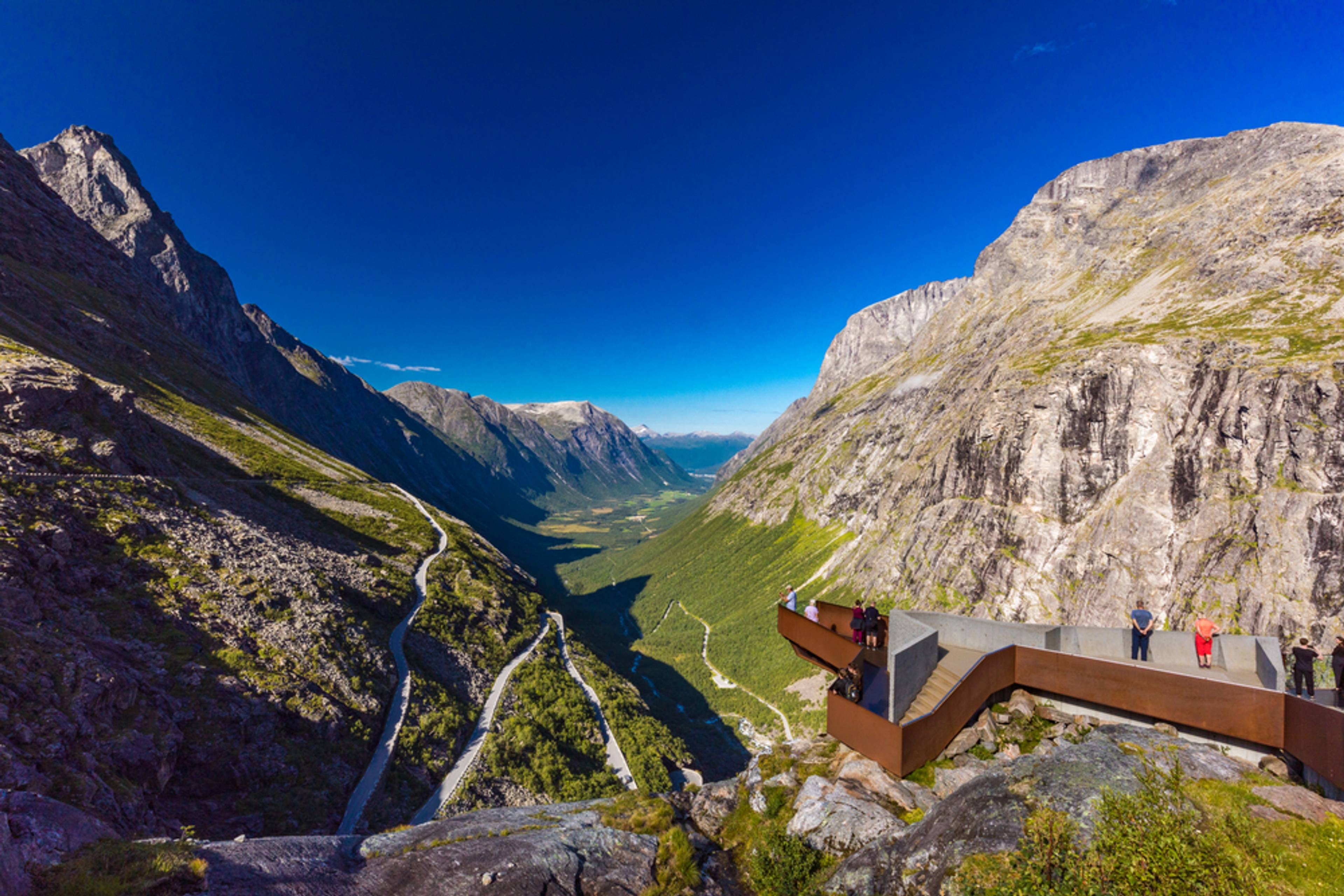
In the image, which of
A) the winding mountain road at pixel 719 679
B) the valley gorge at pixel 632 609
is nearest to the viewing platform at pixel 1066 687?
the valley gorge at pixel 632 609

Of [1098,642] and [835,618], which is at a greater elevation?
[1098,642]

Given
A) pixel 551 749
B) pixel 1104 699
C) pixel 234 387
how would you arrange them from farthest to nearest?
pixel 234 387 < pixel 551 749 < pixel 1104 699

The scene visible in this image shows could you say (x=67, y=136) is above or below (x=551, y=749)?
above

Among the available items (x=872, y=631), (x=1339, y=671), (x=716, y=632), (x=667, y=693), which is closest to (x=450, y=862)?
(x=872, y=631)

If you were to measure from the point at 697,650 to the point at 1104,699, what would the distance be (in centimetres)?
12790

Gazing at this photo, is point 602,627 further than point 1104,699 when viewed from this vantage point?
Yes

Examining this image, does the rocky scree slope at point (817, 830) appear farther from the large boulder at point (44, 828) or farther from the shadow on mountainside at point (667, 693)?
the shadow on mountainside at point (667, 693)

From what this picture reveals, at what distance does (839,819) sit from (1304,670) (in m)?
16.0

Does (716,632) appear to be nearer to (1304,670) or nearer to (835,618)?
(835,618)

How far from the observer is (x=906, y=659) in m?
15.2

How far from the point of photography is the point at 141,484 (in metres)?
42.6

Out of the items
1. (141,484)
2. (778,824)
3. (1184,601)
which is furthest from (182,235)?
(1184,601)

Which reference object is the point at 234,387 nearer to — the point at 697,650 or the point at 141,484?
the point at 141,484

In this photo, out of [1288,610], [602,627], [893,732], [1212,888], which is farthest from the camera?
[602,627]
